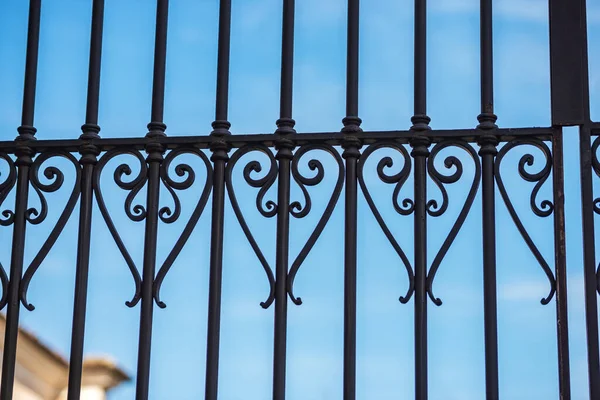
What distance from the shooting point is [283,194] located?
3641 mm

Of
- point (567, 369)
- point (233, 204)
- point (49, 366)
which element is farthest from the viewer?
point (49, 366)

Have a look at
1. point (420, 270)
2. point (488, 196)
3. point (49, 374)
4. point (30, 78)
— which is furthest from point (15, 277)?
point (488, 196)

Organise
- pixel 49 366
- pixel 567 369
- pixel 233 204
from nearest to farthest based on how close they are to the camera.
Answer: pixel 567 369, pixel 233 204, pixel 49 366

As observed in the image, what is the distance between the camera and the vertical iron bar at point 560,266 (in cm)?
339

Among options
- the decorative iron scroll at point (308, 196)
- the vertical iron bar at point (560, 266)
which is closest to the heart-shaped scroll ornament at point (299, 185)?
the decorative iron scroll at point (308, 196)

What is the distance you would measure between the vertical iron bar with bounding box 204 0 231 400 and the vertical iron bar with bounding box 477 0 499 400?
2.70ft

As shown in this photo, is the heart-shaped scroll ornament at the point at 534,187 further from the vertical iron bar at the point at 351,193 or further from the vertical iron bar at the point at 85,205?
the vertical iron bar at the point at 85,205

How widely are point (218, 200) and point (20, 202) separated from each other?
68cm

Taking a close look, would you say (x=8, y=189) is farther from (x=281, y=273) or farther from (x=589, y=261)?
(x=589, y=261)

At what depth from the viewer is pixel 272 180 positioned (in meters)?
3.65

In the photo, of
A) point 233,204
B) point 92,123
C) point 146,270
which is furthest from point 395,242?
point 92,123

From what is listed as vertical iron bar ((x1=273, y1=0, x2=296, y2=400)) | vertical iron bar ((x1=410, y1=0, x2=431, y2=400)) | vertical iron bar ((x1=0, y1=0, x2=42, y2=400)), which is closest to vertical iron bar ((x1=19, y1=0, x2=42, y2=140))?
vertical iron bar ((x1=0, y1=0, x2=42, y2=400))

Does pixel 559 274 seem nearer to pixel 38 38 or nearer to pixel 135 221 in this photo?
pixel 135 221

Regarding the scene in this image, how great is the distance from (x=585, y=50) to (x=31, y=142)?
183cm
